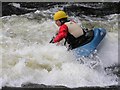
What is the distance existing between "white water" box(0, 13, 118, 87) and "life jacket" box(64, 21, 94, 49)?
0.86ft

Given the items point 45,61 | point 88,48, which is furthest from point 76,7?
point 88,48

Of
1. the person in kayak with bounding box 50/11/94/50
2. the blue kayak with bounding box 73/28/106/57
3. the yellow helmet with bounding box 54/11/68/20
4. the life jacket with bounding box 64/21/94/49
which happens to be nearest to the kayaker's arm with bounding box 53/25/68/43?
the person in kayak with bounding box 50/11/94/50

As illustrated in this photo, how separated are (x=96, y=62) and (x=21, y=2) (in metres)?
6.98

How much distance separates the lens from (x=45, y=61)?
321 inches

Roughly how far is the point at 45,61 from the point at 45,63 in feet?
0.28

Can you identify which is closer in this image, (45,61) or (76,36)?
(76,36)

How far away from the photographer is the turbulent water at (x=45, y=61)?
7.32 m

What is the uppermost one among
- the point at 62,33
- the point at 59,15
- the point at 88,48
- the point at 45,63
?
the point at 59,15

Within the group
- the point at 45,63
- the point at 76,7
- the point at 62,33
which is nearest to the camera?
the point at 62,33

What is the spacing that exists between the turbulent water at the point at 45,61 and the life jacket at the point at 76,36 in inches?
10.1

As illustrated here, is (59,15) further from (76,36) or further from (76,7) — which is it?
(76,7)

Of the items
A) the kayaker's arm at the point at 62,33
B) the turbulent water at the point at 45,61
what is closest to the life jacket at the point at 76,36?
the kayaker's arm at the point at 62,33

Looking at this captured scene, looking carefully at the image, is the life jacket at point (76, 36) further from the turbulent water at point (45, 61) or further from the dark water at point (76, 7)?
the dark water at point (76, 7)

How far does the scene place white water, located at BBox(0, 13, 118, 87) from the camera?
731 cm
